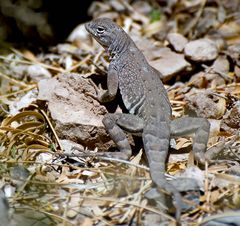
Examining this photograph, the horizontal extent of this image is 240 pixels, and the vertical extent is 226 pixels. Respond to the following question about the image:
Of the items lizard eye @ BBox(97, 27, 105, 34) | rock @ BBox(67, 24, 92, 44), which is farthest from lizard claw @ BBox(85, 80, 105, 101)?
rock @ BBox(67, 24, 92, 44)

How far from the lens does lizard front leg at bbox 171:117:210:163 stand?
3969mm

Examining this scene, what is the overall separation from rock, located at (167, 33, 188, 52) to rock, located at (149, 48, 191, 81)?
0.27 ft

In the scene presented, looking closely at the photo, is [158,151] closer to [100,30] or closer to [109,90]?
[109,90]

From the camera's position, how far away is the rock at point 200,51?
17.4ft

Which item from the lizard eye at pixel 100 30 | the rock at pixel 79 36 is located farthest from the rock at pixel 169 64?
the rock at pixel 79 36

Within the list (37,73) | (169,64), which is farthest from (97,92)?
(37,73)

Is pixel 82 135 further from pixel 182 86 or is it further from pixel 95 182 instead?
pixel 182 86

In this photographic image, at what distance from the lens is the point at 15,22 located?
623 centimetres

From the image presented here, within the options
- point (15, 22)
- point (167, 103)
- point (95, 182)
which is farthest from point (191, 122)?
point (15, 22)

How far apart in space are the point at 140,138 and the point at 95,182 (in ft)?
2.12

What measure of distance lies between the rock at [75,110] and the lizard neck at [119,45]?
0.39 meters

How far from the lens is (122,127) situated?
13.6ft

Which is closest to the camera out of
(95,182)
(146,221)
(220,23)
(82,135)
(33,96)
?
(146,221)

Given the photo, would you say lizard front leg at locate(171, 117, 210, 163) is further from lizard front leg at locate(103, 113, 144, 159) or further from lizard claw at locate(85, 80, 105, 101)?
lizard claw at locate(85, 80, 105, 101)
